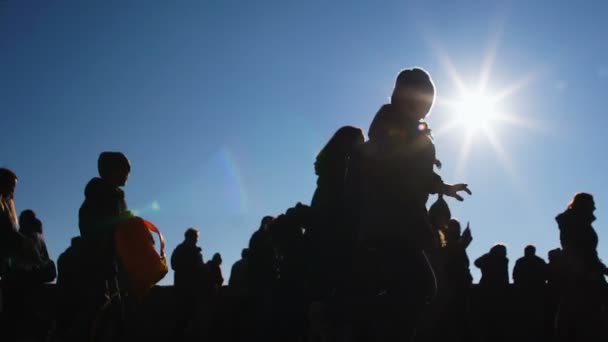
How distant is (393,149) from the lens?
3527 millimetres

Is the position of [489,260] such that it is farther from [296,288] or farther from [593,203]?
[296,288]

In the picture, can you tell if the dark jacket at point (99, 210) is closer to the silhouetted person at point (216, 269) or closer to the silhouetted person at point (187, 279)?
the silhouetted person at point (187, 279)

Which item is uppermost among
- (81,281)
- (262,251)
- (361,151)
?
(262,251)

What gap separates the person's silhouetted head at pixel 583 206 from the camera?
6.40m

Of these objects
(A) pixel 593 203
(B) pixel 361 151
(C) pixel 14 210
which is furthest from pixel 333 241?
(A) pixel 593 203

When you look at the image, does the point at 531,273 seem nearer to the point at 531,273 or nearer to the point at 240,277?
the point at 531,273

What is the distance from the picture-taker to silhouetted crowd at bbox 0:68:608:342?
3404mm

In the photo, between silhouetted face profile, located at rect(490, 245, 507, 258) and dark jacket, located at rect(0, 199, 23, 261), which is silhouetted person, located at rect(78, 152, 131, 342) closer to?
dark jacket, located at rect(0, 199, 23, 261)

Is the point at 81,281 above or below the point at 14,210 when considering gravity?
below

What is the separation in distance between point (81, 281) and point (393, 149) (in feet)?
8.78

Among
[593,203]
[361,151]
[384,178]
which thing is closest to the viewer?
[384,178]

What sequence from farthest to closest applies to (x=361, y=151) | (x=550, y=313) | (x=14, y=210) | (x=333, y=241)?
(x=550, y=313)
(x=333, y=241)
(x=14, y=210)
(x=361, y=151)

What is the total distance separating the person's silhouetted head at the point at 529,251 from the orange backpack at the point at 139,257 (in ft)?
20.1

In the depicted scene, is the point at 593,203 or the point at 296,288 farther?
the point at 593,203
